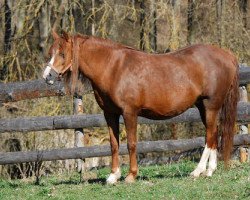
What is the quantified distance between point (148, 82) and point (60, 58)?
3.64ft

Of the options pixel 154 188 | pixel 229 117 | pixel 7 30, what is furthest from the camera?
pixel 7 30

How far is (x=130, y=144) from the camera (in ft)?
24.7

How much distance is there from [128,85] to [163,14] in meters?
7.58

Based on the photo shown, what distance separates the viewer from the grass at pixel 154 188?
6.56m

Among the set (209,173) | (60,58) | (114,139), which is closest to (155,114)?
(114,139)

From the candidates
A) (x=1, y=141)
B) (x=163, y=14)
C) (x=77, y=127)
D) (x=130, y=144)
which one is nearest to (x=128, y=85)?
(x=130, y=144)

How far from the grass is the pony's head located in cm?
134

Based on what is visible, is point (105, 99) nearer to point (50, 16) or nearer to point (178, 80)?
point (178, 80)

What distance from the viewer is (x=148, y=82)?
24.7 ft

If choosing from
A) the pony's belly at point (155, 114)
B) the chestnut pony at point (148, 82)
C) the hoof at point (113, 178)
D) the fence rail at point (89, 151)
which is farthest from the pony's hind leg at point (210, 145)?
the fence rail at point (89, 151)

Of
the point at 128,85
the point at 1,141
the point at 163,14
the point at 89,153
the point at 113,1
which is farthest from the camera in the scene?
the point at 113,1

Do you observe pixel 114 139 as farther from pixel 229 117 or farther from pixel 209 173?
pixel 229 117

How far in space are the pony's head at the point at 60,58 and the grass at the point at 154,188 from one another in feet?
4.41

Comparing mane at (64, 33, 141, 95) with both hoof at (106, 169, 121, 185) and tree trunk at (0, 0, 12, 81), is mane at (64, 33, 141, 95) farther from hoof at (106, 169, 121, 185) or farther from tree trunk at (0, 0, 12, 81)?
tree trunk at (0, 0, 12, 81)
